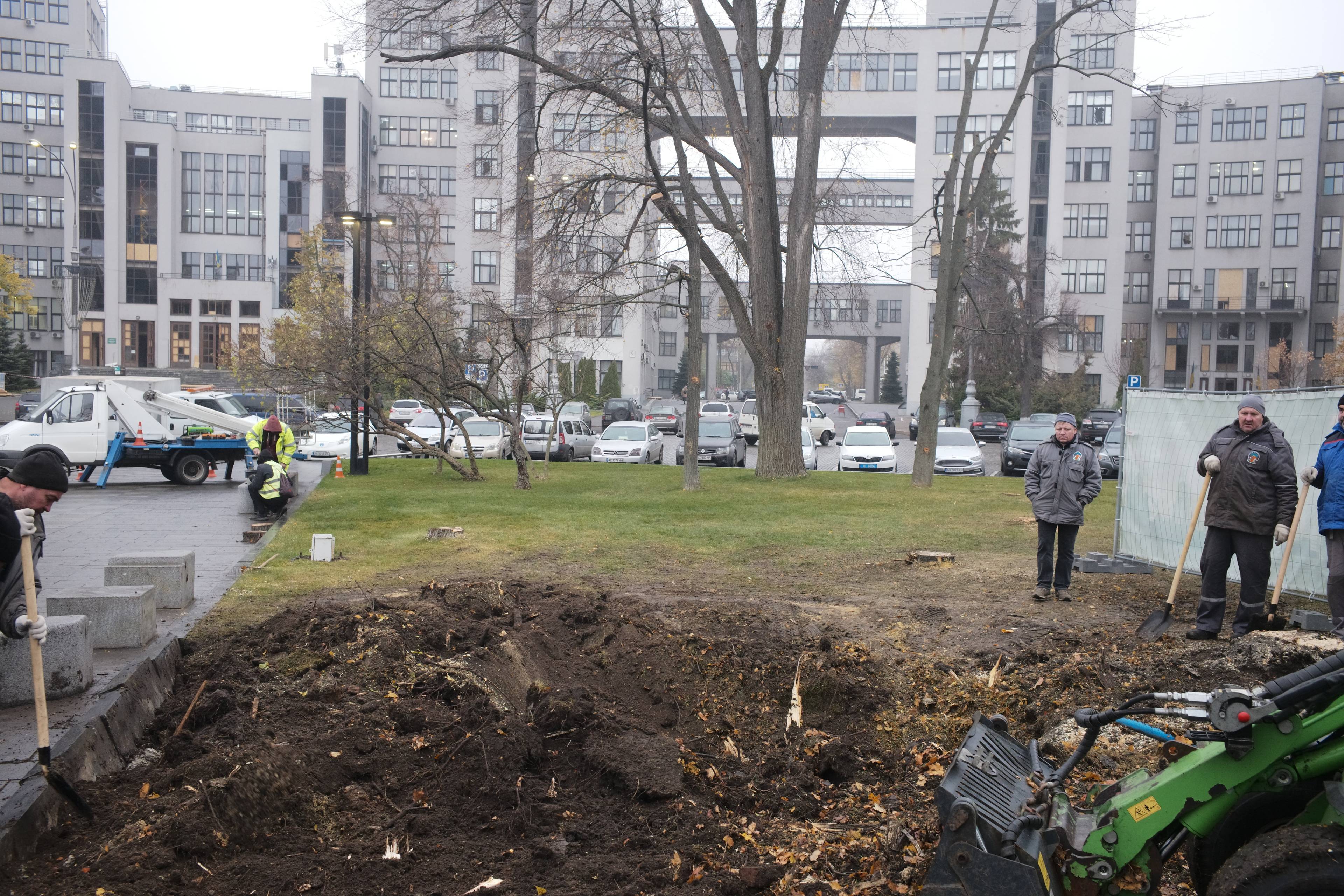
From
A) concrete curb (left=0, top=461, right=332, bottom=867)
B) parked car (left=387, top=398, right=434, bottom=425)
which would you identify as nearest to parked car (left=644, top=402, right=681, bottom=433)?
parked car (left=387, top=398, right=434, bottom=425)

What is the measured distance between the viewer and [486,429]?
114 ft

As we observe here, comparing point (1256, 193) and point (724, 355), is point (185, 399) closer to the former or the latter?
point (1256, 193)

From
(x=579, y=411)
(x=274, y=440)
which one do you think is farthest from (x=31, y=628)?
(x=579, y=411)

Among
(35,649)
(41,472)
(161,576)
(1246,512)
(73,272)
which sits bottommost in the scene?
(161,576)

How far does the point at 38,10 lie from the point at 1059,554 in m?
96.1

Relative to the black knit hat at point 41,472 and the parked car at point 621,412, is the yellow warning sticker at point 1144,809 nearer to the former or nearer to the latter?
the black knit hat at point 41,472

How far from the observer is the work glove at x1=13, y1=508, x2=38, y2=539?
4.92 m

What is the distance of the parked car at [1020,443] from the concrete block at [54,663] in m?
25.8

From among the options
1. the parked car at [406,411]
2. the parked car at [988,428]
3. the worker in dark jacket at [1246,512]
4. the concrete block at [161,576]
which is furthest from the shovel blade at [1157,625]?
the parked car at [406,411]

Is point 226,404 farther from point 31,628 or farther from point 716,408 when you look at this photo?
point 31,628

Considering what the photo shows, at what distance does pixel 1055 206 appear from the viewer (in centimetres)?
7262

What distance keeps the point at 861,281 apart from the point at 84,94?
244 ft

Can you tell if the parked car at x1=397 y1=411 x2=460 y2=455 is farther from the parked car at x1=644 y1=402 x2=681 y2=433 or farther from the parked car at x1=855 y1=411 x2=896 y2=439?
the parked car at x1=855 y1=411 x2=896 y2=439

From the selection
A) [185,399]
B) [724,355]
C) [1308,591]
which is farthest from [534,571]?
[724,355]
